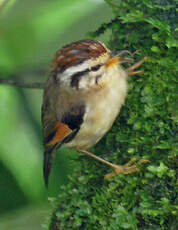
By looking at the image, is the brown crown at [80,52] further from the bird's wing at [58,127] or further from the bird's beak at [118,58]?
the bird's wing at [58,127]

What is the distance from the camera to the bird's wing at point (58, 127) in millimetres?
3816

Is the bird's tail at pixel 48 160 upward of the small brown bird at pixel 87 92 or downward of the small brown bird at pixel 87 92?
downward

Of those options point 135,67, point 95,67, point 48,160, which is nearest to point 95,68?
point 95,67

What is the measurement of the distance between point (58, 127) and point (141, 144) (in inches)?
32.4

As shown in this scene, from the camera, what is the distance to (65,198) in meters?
3.87

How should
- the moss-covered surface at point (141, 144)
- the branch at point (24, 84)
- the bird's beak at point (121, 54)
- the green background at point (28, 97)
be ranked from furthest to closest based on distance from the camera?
the green background at point (28, 97) < the branch at point (24, 84) < the bird's beak at point (121, 54) < the moss-covered surface at point (141, 144)

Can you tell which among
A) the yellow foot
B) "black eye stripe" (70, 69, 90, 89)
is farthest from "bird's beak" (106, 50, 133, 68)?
the yellow foot

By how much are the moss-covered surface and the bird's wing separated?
289 millimetres

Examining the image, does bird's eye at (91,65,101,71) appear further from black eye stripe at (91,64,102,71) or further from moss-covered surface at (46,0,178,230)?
moss-covered surface at (46,0,178,230)

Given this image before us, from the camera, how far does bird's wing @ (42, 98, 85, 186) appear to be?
382cm

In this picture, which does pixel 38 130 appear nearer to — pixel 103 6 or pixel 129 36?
pixel 103 6

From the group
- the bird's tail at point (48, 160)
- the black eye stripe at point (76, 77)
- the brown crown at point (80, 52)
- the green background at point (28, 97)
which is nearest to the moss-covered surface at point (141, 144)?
the brown crown at point (80, 52)

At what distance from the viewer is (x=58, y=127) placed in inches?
156

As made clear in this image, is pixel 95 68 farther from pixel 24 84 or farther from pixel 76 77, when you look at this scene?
pixel 24 84
